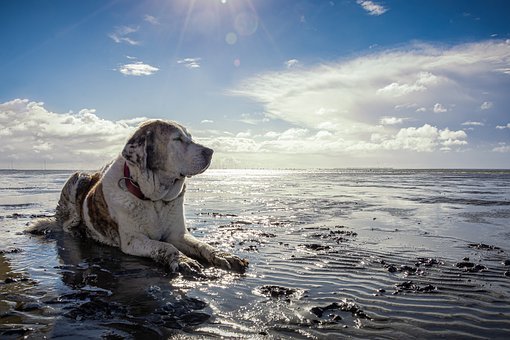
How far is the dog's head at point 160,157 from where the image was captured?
5.88 metres

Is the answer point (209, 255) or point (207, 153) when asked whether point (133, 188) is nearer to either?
point (207, 153)

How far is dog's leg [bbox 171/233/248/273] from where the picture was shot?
531 cm

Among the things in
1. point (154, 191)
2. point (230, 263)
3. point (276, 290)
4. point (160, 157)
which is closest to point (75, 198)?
point (154, 191)

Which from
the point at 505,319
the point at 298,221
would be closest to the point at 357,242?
the point at 298,221

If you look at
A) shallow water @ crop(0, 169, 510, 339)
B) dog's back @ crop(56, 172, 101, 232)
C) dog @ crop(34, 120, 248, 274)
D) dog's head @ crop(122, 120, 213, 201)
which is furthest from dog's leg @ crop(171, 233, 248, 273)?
dog's back @ crop(56, 172, 101, 232)

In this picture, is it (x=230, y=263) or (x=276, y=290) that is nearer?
(x=276, y=290)

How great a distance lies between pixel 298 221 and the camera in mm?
10586

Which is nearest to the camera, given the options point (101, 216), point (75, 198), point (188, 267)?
point (188, 267)

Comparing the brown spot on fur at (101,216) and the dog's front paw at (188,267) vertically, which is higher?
the brown spot on fur at (101,216)

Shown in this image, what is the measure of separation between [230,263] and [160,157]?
2.07m

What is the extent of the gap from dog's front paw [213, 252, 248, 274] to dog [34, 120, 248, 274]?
0.15 ft

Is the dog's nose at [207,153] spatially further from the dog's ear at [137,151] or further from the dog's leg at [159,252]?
the dog's leg at [159,252]

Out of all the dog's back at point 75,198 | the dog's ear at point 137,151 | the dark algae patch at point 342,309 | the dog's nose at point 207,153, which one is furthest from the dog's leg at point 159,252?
the dog's back at point 75,198

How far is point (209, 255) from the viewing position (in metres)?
5.57
